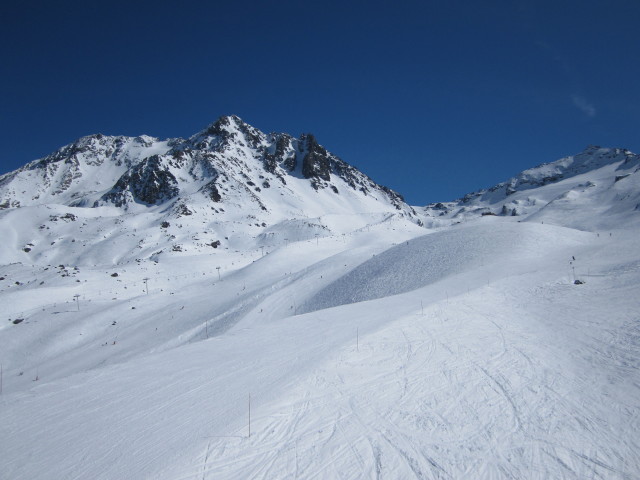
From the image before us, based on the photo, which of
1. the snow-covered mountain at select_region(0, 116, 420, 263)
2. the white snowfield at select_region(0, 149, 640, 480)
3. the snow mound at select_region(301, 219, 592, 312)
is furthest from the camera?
the snow-covered mountain at select_region(0, 116, 420, 263)

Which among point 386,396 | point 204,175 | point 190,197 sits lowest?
point 386,396

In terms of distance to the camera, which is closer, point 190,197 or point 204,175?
point 190,197

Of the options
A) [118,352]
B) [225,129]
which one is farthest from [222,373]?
[225,129]

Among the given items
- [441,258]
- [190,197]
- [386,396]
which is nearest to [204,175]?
[190,197]

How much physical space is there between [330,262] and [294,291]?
25.1 feet

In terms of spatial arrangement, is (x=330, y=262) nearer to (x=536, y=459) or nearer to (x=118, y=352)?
(x=118, y=352)

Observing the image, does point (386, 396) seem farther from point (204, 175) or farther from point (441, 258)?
point (204, 175)

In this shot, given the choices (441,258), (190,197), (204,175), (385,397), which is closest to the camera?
(385,397)

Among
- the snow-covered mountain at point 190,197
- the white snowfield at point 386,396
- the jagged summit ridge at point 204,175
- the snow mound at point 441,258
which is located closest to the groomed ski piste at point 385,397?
the white snowfield at point 386,396

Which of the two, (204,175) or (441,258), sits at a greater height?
(204,175)

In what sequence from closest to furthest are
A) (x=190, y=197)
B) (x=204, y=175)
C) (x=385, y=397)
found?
(x=385, y=397) < (x=190, y=197) < (x=204, y=175)

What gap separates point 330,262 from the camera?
3612cm

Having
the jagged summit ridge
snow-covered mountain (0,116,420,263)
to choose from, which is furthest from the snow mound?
the jagged summit ridge

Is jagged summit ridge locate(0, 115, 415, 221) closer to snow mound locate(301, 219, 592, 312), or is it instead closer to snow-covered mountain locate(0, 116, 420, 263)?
snow-covered mountain locate(0, 116, 420, 263)
